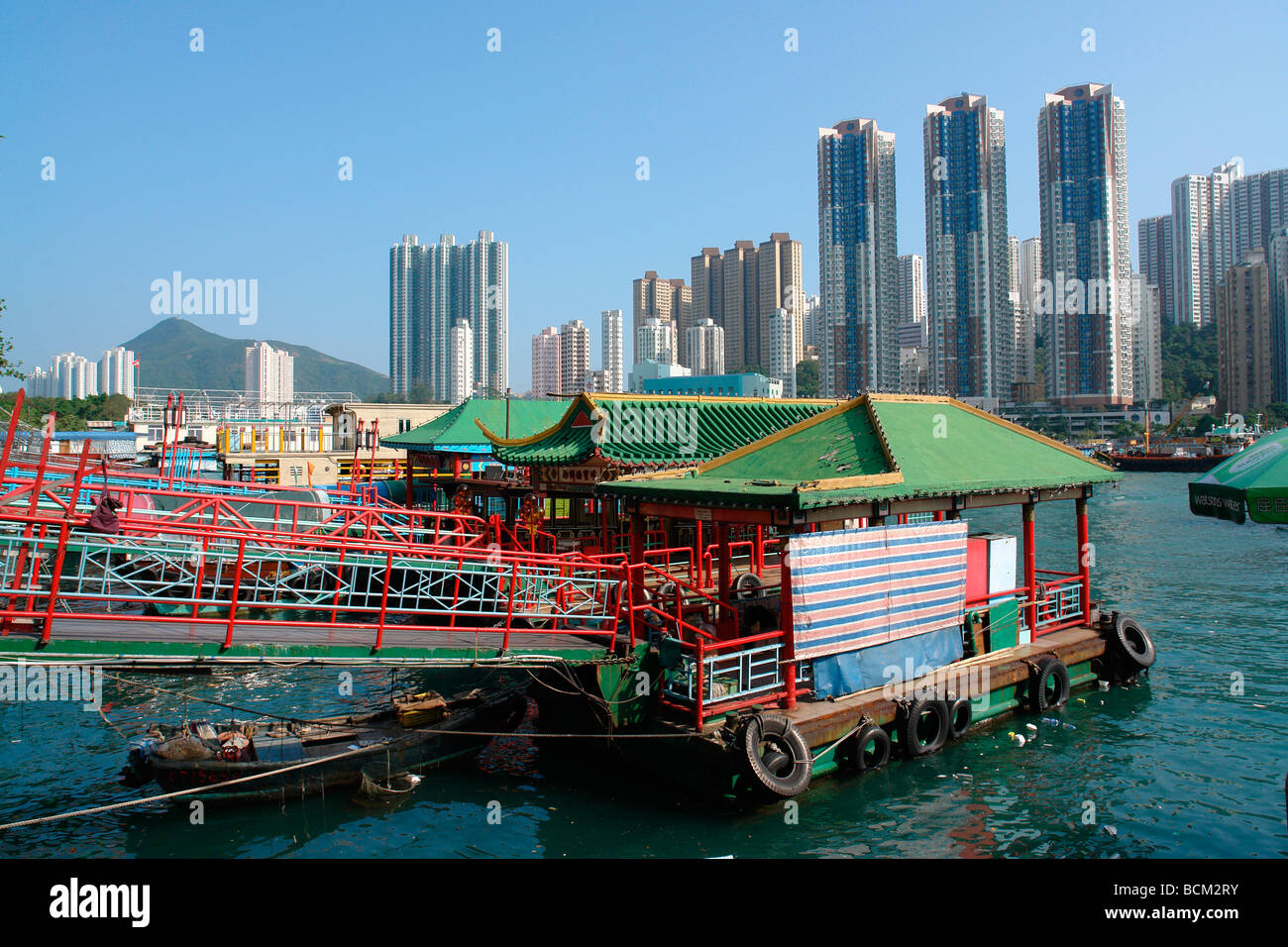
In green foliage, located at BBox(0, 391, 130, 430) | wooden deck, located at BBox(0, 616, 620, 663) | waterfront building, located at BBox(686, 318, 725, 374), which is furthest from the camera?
waterfront building, located at BBox(686, 318, 725, 374)

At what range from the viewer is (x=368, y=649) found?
12430 millimetres

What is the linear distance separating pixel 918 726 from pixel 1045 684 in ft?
12.5

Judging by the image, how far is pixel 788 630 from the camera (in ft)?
43.5

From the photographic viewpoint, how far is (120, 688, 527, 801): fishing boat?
13.1 meters

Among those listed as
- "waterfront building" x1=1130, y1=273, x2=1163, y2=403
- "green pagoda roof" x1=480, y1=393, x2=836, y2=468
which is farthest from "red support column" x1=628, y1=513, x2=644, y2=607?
"waterfront building" x1=1130, y1=273, x2=1163, y2=403

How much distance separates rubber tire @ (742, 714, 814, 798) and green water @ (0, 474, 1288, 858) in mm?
618

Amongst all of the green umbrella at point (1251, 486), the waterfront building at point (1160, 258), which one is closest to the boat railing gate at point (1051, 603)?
the green umbrella at point (1251, 486)

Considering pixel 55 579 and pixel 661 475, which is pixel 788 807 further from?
pixel 55 579

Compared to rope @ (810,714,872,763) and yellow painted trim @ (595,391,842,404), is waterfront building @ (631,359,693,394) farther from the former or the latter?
rope @ (810,714,872,763)

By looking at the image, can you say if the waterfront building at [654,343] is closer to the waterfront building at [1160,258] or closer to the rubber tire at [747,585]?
the waterfront building at [1160,258]
